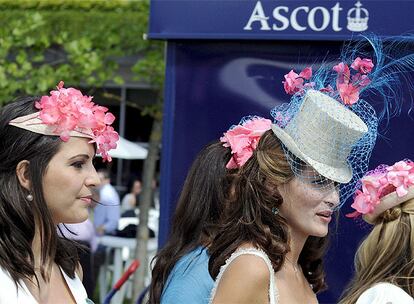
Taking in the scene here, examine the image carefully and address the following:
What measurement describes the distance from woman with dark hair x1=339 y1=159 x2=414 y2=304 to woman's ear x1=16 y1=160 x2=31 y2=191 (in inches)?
40.9

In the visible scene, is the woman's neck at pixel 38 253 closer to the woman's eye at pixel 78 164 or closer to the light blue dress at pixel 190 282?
the woman's eye at pixel 78 164

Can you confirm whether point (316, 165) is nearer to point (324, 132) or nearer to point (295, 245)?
point (324, 132)

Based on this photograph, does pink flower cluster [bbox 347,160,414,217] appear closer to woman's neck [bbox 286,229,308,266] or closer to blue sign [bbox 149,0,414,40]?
woman's neck [bbox 286,229,308,266]

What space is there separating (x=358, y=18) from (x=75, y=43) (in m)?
6.01

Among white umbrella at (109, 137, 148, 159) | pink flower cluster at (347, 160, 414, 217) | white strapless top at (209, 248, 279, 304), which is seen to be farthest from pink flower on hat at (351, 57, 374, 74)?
white umbrella at (109, 137, 148, 159)

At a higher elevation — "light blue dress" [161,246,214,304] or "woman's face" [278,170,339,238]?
"woman's face" [278,170,339,238]

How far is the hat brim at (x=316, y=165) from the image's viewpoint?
278 cm

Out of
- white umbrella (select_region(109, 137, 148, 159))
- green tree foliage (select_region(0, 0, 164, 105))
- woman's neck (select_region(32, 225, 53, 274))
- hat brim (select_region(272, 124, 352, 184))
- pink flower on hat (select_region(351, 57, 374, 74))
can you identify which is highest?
pink flower on hat (select_region(351, 57, 374, 74))

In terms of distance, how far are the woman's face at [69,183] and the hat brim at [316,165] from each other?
1.96ft

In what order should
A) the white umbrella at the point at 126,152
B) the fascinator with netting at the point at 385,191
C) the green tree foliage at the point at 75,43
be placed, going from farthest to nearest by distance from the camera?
1. the white umbrella at the point at 126,152
2. the green tree foliage at the point at 75,43
3. the fascinator with netting at the point at 385,191

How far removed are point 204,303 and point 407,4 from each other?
1.69 metres

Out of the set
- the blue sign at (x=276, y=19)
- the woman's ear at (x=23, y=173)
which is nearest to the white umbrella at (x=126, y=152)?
the blue sign at (x=276, y=19)

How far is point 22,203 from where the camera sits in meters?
2.81

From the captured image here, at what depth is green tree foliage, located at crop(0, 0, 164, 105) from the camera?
9586 mm
